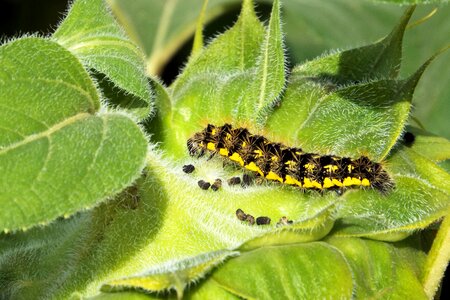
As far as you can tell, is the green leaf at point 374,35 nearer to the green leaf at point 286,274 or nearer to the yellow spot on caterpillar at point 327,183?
the yellow spot on caterpillar at point 327,183

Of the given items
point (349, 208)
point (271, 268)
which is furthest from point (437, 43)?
point (271, 268)

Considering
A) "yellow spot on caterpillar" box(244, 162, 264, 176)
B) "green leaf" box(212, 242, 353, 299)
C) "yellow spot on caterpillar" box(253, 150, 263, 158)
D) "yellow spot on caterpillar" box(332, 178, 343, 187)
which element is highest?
"yellow spot on caterpillar" box(332, 178, 343, 187)

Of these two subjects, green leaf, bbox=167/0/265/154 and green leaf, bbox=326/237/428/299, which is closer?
green leaf, bbox=326/237/428/299

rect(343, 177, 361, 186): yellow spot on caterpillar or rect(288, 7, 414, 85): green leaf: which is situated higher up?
rect(288, 7, 414, 85): green leaf

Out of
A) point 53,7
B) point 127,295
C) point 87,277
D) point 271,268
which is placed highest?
point 271,268

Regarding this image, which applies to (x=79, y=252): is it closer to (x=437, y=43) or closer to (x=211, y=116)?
(x=211, y=116)

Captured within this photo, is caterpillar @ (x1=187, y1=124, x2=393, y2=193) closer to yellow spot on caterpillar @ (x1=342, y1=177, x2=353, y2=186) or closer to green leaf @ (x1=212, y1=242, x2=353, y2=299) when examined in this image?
yellow spot on caterpillar @ (x1=342, y1=177, x2=353, y2=186)

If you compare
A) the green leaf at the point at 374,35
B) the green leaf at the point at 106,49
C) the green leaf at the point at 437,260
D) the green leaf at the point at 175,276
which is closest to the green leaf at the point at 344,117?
the green leaf at the point at 437,260

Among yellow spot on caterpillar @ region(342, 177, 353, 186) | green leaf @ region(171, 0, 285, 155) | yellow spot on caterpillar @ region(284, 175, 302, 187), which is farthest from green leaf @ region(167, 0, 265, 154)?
yellow spot on caterpillar @ region(342, 177, 353, 186)
